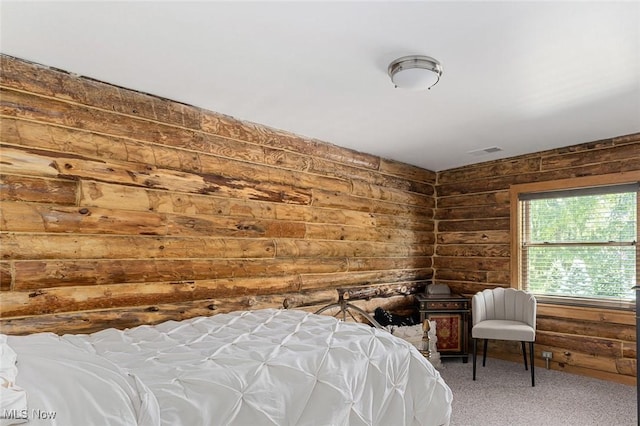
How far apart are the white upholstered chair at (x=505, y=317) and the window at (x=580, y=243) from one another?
492mm

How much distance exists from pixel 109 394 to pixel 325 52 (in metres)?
2.00

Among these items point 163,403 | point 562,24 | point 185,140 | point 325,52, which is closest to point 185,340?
point 163,403

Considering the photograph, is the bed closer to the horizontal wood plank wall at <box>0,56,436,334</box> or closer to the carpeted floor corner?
the horizontal wood plank wall at <box>0,56,436,334</box>

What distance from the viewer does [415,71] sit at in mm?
2514

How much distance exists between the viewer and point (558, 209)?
15.2 ft

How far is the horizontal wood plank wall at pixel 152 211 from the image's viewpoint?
2480 millimetres

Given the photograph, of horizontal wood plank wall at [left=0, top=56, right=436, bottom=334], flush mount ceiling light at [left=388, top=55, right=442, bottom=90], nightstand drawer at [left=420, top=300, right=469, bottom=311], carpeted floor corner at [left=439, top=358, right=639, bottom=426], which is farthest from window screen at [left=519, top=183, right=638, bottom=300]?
flush mount ceiling light at [left=388, top=55, right=442, bottom=90]

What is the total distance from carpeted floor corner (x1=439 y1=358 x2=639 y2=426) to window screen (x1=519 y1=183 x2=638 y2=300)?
36.5 inches

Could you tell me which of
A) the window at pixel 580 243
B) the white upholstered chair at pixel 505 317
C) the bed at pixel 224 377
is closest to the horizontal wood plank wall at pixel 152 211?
the bed at pixel 224 377

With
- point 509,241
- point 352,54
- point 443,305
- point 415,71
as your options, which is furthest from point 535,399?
point 352,54

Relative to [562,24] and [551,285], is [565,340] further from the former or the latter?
[562,24]

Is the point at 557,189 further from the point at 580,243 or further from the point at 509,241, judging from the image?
the point at 509,241

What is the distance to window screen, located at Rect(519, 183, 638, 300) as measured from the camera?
163 inches

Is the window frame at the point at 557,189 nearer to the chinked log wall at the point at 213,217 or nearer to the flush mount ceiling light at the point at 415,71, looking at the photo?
the chinked log wall at the point at 213,217
